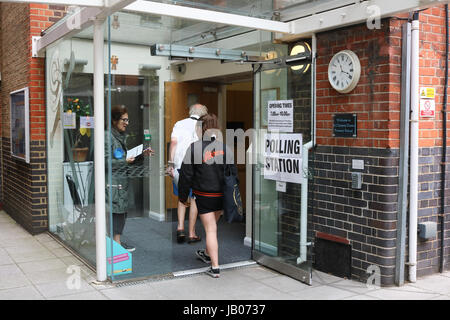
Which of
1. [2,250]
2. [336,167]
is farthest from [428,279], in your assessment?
[2,250]

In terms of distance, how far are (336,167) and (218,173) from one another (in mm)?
1168

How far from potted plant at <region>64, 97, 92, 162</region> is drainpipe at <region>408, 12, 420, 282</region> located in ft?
10.4

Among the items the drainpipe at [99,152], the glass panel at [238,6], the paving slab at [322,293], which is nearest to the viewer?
the paving slab at [322,293]

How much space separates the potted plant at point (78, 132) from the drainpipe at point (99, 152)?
0.63 m

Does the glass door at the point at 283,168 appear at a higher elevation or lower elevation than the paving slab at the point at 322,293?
higher

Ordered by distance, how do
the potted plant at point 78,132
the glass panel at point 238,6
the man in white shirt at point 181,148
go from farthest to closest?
the man in white shirt at point 181,148 < the potted plant at point 78,132 < the glass panel at point 238,6

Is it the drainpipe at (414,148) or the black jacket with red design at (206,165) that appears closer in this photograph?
the drainpipe at (414,148)

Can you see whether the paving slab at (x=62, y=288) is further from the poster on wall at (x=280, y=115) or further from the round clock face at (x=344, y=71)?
the round clock face at (x=344, y=71)

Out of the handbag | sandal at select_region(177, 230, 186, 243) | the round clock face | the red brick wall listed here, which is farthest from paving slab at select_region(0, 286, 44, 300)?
the round clock face

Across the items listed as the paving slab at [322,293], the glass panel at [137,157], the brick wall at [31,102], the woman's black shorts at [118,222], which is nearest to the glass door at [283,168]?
the paving slab at [322,293]

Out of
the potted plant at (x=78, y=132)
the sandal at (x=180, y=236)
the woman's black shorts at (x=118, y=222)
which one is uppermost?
the potted plant at (x=78, y=132)

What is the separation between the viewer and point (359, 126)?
4.61 metres

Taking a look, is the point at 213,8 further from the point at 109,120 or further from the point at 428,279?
the point at 428,279

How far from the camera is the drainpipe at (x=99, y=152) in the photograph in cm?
448
